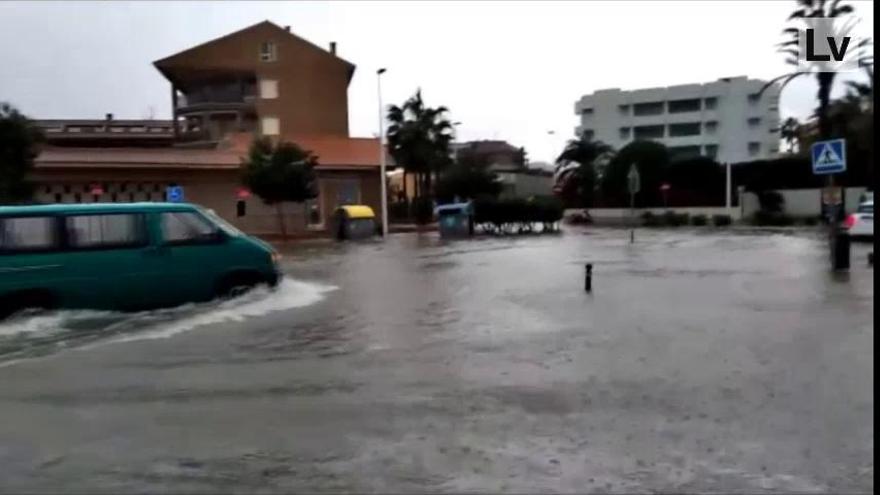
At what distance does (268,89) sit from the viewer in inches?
2406

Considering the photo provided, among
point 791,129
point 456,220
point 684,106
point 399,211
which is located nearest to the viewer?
point 456,220

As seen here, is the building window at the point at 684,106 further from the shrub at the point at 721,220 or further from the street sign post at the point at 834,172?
the street sign post at the point at 834,172

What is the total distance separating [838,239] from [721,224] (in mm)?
34504

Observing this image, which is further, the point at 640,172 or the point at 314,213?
the point at 640,172

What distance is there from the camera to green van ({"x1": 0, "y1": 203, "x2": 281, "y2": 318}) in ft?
→ 44.6

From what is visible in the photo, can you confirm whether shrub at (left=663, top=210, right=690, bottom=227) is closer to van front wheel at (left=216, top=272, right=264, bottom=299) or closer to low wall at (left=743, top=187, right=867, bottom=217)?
low wall at (left=743, top=187, right=867, bottom=217)

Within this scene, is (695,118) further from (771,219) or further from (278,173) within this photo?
(278,173)

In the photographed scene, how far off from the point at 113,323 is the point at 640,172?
54.7 m

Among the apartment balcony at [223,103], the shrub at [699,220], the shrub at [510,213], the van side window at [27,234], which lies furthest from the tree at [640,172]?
the van side window at [27,234]

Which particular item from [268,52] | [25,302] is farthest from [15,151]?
[25,302]

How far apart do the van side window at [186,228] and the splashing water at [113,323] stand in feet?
3.17

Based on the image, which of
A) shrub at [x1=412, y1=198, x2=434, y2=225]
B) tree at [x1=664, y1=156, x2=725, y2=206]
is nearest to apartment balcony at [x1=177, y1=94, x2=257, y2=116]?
shrub at [x1=412, y1=198, x2=434, y2=225]

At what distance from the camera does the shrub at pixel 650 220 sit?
57250 mm

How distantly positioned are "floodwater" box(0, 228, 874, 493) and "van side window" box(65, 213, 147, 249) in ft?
3.29
